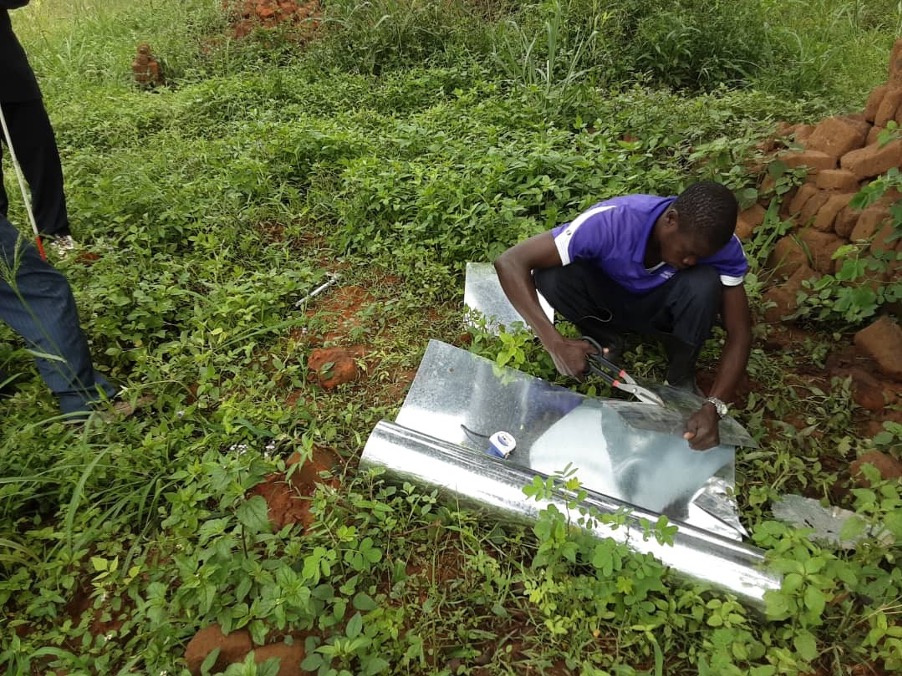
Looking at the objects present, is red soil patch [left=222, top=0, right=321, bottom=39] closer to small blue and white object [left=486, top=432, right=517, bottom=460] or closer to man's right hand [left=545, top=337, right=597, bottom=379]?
man's right hand [left=545, top=337, right=597, bottom=379]

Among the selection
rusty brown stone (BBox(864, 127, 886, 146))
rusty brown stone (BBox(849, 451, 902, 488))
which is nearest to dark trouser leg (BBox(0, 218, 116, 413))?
rusty brown stone (BBox(849, 451, 902, 488))

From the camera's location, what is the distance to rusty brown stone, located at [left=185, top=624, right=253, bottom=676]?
1476 millimetres

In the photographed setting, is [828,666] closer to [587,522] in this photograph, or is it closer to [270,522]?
[587,522]

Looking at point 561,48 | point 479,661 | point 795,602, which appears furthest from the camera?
point 561,48

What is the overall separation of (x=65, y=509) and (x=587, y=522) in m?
1.64

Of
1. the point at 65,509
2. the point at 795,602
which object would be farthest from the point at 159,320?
the point at 795,602

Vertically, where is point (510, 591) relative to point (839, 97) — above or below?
below

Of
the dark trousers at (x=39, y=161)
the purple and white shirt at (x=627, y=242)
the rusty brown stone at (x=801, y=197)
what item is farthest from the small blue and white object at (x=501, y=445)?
the dark trousers at (x=39, y=161)

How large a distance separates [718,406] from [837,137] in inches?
60.7

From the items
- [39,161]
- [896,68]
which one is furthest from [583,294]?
[39,161]

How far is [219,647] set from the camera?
1477mm

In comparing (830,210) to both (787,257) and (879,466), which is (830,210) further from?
(879,466)

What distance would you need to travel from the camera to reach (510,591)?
5.57 feet

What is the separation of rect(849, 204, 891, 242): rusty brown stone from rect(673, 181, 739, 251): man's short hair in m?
0.94
